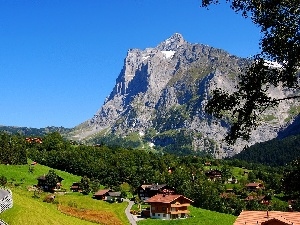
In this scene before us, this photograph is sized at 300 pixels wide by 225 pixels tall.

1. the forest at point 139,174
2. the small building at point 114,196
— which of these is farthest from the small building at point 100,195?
the forest at point 139,174

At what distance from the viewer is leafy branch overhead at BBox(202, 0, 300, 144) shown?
53.7ft

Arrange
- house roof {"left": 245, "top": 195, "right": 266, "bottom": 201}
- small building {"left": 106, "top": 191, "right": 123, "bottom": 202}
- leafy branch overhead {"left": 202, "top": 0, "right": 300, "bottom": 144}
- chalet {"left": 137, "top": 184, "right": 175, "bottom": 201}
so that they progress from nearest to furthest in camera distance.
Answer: leafy branch overhead {"left": 202, "top": 0, "right": 300, "bottom": 144} < small building {"left": 106, "top": 191, "right": 123, "bottom": 202} < chalet {"left": 137, "top": 184, "right": 175, "bottom": 201} < house roof {"left": 245, "top": 195, "right": 266, "bottom": 201}

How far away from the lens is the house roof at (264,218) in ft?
120

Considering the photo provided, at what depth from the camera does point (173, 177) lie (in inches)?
5925

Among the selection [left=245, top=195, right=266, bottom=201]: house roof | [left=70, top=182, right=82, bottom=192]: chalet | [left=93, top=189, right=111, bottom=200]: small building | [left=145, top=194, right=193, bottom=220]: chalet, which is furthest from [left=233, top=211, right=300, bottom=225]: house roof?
[left=245, top=195, right=266, bottom=201]: house roof

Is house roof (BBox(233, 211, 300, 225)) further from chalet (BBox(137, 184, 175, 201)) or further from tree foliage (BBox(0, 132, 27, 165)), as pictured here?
tree foliage (BBox(0, 132, 27, 165))

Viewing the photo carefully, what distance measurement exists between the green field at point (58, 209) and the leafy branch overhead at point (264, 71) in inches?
1557

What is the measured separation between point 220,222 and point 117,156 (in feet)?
323

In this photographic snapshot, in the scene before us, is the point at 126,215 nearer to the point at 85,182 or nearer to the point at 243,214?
the point at 85,182

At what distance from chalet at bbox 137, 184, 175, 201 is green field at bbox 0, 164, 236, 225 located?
14.6 meters

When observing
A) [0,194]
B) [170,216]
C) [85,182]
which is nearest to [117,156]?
[85,182]

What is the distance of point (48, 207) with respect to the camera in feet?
254

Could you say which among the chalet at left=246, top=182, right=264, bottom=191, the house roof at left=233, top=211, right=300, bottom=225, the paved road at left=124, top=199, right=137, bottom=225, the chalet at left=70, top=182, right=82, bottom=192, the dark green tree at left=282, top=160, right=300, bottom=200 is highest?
the dark green tree at left=282, top=160, right=300, bottom=200

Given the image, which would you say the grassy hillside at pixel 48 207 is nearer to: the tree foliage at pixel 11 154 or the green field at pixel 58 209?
the green field at pixel 58 209
